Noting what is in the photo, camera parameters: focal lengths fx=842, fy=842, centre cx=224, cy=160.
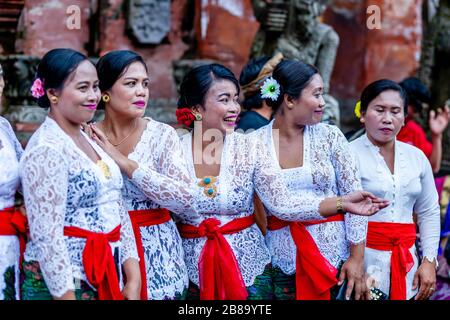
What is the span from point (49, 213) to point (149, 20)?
4418 millimetres

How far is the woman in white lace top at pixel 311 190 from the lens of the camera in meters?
4.09

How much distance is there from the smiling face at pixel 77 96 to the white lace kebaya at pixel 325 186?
1.03 metres

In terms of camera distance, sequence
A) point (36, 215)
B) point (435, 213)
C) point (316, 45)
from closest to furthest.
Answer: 1. point (36, 215)
2. point (435, 213)
3. point (316, 45)

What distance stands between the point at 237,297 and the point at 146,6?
159 inches

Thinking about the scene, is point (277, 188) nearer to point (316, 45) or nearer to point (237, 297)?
point (237, 297)

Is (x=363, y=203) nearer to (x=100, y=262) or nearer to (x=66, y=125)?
(x=100, y=262)

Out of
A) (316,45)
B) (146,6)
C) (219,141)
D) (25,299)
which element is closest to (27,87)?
(146,6)

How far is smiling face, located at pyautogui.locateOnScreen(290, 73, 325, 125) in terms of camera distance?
416 cm

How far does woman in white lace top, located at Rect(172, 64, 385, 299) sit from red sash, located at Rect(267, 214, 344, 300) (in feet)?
0.42

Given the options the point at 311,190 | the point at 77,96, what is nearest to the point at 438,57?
the point at 311,190

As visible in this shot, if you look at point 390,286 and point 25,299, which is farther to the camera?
point 390,286

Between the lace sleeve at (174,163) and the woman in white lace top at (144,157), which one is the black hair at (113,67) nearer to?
the woman in white lace top at (144,157)

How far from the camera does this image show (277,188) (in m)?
4.03

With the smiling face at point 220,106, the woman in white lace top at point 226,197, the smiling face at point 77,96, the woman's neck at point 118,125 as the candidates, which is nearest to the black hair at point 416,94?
the woman in white lace top at point 226,197
